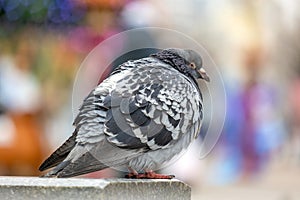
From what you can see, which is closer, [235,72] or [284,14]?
[235,72]

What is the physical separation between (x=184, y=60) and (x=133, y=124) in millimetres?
636

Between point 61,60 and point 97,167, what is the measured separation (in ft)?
24.0

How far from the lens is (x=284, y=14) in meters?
22.9

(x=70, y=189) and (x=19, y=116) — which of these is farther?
(x=19, y=116)

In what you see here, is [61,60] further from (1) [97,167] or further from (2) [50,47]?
(1) [97,167]

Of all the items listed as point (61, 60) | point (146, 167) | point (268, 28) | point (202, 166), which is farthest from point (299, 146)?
point (146, 167)

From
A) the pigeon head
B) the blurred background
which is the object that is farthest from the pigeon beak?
the blurred background

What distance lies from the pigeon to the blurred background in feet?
15.5

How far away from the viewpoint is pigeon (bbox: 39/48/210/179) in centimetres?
649

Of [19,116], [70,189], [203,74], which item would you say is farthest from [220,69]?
[70,189]

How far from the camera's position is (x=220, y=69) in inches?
658

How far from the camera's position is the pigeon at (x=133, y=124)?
6488 millimetres

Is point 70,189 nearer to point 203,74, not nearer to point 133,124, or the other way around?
point 133,124

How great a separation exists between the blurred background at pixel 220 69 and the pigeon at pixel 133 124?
4.73 metres
